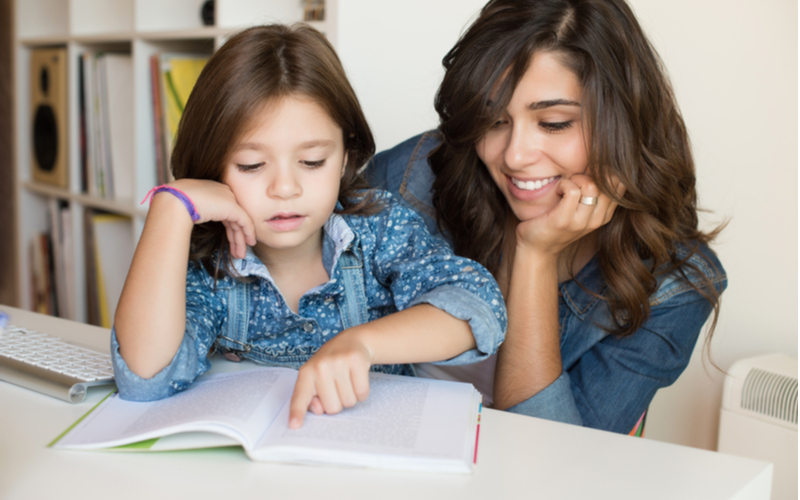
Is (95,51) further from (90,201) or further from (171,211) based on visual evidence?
(171,211)

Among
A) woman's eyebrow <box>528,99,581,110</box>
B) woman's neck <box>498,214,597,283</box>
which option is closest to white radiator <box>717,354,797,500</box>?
woman's neck <box>498,214,597,283</box>

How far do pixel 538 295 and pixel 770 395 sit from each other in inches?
18.4

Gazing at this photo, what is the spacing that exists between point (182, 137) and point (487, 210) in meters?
0.55

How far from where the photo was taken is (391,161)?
4.42 ft

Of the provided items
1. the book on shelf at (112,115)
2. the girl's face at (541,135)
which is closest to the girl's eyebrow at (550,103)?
the girl's face at (541,135)

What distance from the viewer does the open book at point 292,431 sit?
0.56 m

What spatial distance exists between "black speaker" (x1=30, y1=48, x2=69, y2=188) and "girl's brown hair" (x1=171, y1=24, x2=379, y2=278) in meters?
1.55

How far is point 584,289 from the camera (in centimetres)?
112

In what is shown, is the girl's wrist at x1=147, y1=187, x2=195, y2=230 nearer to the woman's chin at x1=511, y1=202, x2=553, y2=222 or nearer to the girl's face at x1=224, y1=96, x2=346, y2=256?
the girl's face at x1=224, y1=96, x2=346, y2=256

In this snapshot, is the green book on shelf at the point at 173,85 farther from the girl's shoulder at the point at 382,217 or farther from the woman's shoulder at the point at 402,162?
the girl's shoulder at the point at 382,217

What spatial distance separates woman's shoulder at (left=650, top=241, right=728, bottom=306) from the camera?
1.03 metres

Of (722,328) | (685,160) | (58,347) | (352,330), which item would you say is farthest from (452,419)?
(722,328)

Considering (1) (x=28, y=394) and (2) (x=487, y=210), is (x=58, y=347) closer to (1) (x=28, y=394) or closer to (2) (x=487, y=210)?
(1) (x=28, y=394)

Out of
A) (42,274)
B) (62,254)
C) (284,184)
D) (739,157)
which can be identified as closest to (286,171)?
(284,184)
